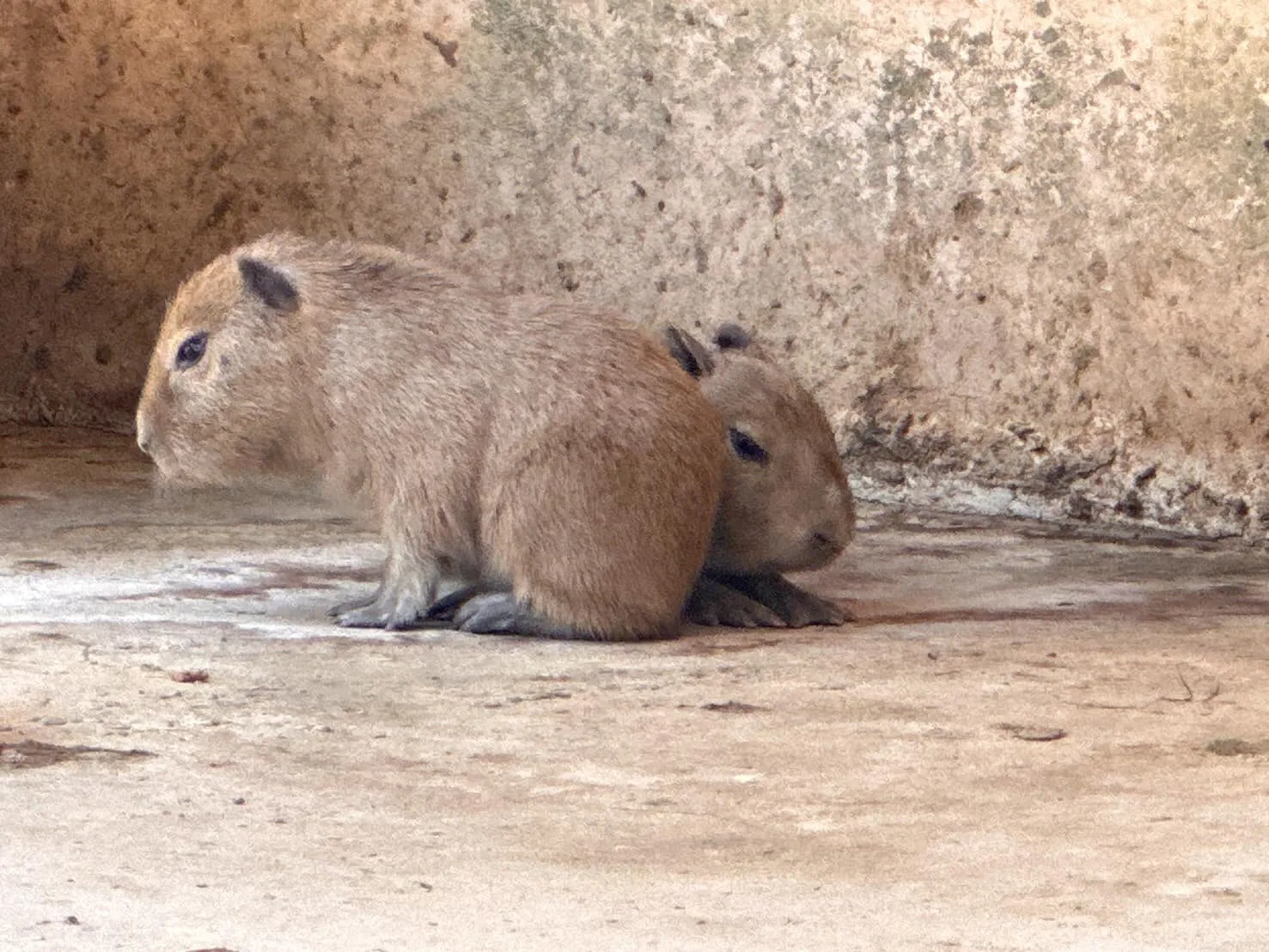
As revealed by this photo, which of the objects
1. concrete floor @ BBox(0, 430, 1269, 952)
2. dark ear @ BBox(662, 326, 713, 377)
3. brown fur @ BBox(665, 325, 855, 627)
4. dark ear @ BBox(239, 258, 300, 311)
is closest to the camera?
concrete floor @ BBox(0, 430, 1269, 952)

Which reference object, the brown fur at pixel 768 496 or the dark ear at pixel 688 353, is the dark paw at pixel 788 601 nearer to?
the brown fur at pixel 768 496

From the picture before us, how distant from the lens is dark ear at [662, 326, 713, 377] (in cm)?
514

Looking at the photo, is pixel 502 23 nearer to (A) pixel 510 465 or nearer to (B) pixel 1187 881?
(A) pixel 510 465

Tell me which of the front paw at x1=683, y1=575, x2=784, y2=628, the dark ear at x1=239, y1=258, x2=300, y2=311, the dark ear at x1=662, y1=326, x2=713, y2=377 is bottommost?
the front paw at x1=683, y1=575, x2=784, y2=628

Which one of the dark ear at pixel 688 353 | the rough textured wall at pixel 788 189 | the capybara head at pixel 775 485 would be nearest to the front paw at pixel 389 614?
the capybara head at pixel 775 485

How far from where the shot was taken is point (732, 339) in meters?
5.31

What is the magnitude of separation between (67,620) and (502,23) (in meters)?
3.19

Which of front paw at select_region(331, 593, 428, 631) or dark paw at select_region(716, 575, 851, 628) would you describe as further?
dark paw at select_region(716, 575, 851, 628)

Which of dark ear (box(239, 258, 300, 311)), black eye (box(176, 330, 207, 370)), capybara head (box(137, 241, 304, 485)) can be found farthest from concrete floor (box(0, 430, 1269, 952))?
dark ear (box(239, 258, 300, 311))

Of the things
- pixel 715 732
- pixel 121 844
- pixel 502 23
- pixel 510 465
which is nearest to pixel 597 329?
pixel 510 465

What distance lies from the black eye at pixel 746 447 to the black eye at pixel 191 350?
4.03 ft

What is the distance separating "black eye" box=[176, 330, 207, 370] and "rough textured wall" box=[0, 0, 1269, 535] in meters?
2.55

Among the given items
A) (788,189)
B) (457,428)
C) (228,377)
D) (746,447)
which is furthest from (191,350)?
(788,189)

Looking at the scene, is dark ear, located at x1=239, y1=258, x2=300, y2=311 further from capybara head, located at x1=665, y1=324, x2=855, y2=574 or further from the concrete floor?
capybara head, located at x1=665, y1=324, x2=855, y2=574
